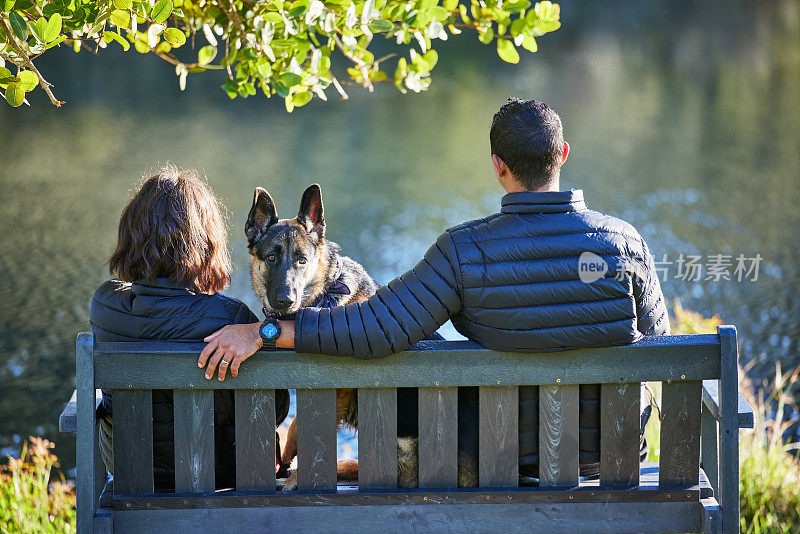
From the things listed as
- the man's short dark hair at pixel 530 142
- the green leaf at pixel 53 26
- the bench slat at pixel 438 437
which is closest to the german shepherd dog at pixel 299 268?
the bench slat at pixel 438 437

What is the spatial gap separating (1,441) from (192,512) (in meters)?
4.33

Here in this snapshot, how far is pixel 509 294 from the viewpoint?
2609mm

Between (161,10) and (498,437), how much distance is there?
74.0 inches

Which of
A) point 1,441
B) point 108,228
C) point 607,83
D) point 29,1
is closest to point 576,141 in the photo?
point 607,83

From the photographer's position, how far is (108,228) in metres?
10.7

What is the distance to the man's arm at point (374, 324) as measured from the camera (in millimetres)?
2613

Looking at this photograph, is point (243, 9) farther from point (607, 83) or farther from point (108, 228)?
point (607, 83)

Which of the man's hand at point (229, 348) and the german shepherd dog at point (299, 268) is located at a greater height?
the german shepherd dog at point (299, 268)

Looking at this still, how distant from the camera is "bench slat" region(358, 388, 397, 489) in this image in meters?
2.73

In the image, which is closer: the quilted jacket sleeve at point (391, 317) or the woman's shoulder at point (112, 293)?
the quilted jacket sleeve at point (391, 317)

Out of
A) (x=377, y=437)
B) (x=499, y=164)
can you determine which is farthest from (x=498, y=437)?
(x=499, y=164)

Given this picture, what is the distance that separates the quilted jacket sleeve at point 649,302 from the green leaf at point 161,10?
181 centimetres

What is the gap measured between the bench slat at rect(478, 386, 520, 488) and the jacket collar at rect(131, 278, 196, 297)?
3.35 feet

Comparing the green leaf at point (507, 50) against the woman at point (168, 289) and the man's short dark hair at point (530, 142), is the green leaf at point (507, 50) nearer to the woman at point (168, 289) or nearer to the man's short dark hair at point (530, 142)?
the man's short dark hair at point (530, 142)
